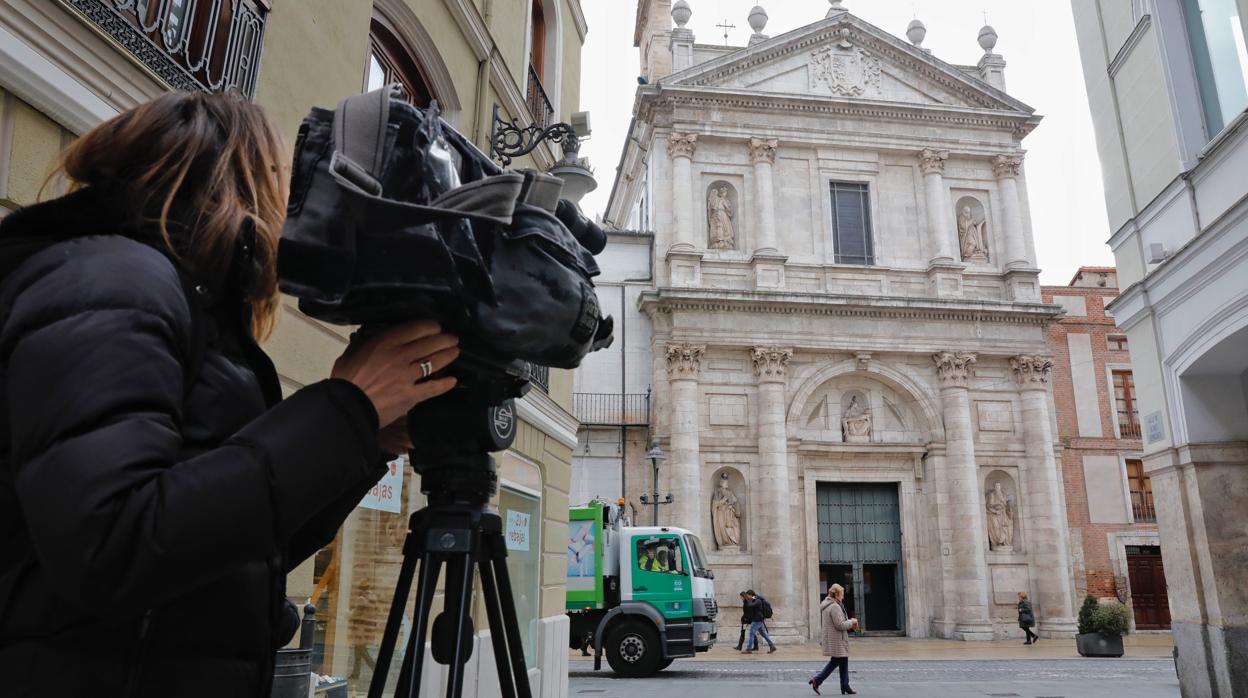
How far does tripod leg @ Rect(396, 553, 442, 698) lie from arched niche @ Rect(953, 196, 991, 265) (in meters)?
27.9

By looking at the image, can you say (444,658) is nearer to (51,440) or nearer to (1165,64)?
(51,440)

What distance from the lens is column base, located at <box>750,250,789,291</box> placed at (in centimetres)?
2550

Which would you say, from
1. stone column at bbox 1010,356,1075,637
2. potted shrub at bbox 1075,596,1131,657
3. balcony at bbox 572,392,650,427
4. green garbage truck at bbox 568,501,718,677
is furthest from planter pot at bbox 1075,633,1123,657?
balcony at bbox 572,392,650,427

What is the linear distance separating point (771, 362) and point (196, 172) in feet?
78.2

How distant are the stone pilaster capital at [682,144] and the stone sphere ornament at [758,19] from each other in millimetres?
5383

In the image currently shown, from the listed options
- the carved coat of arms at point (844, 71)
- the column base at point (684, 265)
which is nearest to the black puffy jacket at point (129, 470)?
the column base at point (684, 265)

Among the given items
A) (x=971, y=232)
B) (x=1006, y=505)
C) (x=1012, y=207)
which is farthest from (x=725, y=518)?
(x=1012, y=207)

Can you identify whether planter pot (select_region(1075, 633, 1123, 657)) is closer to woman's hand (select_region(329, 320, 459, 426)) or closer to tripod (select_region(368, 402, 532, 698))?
tripod (select_region(368, 402, 532, 698))

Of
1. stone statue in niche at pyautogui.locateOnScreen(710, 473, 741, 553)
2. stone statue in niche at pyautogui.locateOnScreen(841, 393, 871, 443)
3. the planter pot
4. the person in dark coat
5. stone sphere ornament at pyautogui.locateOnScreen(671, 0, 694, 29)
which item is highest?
stone sphere ornament at pyautogui.locateOnScreen(671, 0, 694, 29)

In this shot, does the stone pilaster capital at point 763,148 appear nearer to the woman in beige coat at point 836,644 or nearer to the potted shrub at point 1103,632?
the potted shrub at point 1103,632

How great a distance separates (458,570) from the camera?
180 centimetres

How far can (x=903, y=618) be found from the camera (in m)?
24.2

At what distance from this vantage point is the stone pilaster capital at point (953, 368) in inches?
991

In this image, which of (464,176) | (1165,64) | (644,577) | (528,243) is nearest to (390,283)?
(528,243)
